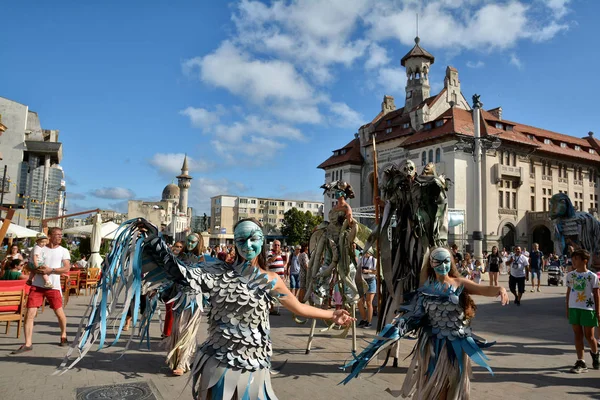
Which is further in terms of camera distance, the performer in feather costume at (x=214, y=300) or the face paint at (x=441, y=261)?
the face paint at (x=441, y=261)

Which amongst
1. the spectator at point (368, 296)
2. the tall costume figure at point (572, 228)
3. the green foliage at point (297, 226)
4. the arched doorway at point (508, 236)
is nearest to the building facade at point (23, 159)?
the spectator at point (368, 296)

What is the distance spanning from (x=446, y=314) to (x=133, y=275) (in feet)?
8.45

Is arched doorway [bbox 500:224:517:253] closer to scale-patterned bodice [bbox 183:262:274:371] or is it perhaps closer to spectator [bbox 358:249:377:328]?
spectator [bbox 358:249:377:328]

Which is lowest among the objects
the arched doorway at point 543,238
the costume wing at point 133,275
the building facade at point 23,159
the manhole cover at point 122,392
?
the manhole cover at point 122,392

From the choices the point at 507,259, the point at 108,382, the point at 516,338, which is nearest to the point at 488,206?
the point at 507,259

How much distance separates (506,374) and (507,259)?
27.2m

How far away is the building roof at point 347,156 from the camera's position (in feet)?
179

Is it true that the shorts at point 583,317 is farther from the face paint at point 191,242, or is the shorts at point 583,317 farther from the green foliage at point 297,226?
the green foliage at point 297,226

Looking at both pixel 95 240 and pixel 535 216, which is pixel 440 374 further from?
pixel 535 216

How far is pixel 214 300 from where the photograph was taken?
2959 mm

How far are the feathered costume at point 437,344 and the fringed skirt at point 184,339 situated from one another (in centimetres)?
284

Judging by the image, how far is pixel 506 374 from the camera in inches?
232

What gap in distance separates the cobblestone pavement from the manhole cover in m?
0.11

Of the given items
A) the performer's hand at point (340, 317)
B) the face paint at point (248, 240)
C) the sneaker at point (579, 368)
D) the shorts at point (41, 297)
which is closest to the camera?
the face paint at point (248, 240)
